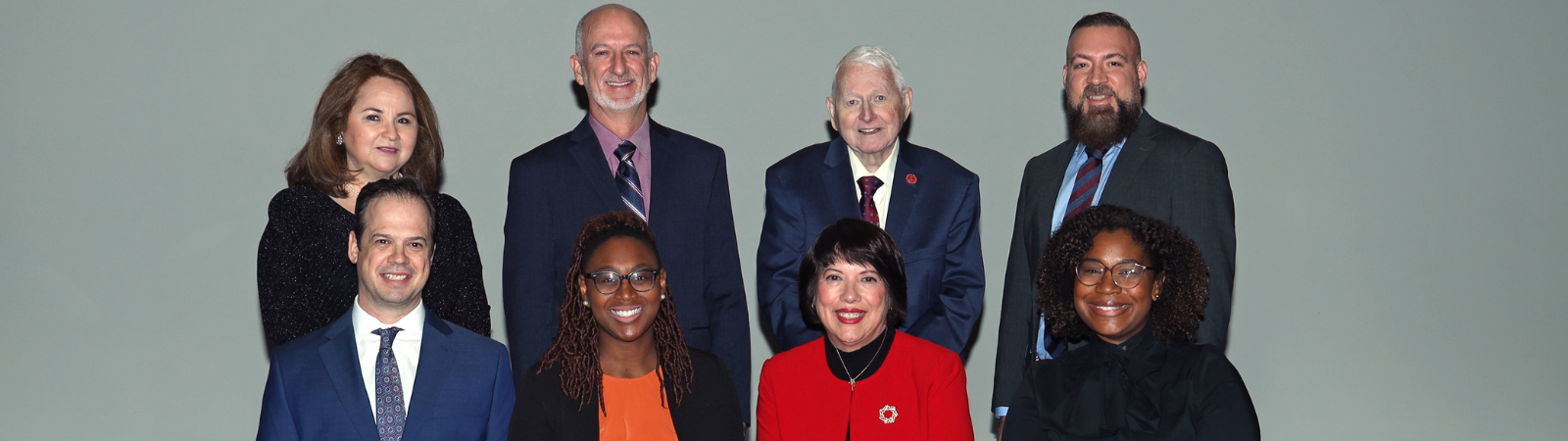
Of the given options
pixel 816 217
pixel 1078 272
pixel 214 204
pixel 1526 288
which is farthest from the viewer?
pixel 1526 288

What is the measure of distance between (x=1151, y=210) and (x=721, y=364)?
55.0 inches

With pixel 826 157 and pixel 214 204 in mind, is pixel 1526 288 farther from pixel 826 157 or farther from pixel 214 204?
pixel 214 204

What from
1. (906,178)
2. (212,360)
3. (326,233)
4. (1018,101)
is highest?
(1018,101)

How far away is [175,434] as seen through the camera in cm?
519

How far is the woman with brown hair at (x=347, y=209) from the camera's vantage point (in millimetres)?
3266

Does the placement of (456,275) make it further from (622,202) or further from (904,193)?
(904,193)

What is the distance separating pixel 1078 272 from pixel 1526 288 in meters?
3.62

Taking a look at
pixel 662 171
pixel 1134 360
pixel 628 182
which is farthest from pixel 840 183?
pixel 1134 360

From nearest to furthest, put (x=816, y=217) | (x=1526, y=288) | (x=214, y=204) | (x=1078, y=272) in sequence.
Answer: (x=1078, y=272) < (x=816, y=217) < (x=214, y=204) < (x=1526, y=288)

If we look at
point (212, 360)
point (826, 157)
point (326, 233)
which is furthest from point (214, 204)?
point (826, 157)

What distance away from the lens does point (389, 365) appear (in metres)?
3.09

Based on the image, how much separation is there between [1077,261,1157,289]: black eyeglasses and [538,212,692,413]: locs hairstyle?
3.62ft

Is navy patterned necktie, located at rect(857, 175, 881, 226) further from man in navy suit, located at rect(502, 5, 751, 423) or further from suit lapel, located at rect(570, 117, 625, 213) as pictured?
suit lapel, located at rect(570, 117, 625, 213)

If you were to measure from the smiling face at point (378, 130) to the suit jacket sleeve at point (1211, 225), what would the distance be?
2350 millimetres
